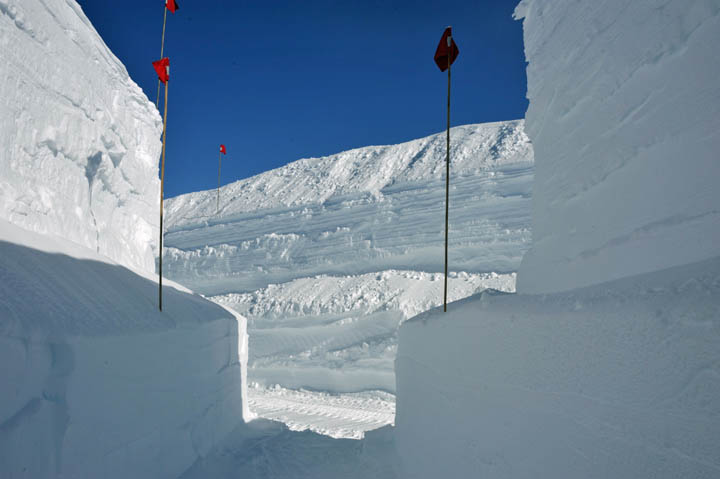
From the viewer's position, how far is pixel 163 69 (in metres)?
4.32

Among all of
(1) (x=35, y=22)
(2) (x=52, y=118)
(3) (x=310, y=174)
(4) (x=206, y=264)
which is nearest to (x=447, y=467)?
(2) (x=52, y=118)

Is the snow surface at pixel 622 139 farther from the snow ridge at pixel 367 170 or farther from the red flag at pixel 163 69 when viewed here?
the snow ridge at pixel 367 170

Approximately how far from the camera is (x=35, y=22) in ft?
13.3

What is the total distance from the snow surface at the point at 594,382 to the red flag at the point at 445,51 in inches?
83.0

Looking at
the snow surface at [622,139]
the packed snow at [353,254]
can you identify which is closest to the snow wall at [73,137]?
the packed snow at [353,254]

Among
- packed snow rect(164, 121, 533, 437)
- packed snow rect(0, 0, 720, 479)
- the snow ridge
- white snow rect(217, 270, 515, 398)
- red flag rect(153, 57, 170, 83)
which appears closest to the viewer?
packed snow rect(0, 0, 720, 479)

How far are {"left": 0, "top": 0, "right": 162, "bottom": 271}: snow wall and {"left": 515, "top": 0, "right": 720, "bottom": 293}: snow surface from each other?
405 cm

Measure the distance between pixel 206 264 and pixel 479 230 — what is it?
8.94m

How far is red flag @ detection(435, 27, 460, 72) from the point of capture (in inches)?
143

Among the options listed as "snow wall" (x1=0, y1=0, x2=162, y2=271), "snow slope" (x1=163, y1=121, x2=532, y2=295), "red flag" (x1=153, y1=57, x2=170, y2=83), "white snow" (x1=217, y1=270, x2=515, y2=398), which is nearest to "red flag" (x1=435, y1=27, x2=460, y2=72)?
"red flag" (x1=153, y1=57, x2=170, y2=83)

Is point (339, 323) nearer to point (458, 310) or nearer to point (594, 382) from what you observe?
point (458, 310)

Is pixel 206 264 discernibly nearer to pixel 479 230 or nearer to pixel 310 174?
pixel 310 174

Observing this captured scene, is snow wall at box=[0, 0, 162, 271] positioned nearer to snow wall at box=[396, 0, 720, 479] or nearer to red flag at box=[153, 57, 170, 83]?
red flag at box=[153, 57, 170, 83]

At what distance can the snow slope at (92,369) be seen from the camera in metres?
2.18
